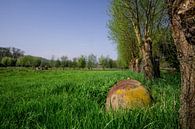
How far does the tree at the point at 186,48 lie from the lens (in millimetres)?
3775

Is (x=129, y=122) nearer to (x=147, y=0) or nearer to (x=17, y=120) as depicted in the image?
(x=17, y=120)

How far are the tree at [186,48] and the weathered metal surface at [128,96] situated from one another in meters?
2.82

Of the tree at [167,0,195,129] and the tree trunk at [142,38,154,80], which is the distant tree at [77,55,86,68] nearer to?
the tree trunk at [142,38,154,80]

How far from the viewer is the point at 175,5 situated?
398 centimetres

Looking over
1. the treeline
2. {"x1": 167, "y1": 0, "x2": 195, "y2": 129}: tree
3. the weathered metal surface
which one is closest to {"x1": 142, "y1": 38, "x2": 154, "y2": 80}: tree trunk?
the weathered metal surface

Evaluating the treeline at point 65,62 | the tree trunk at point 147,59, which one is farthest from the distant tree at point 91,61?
the tree trunk at point 147,59

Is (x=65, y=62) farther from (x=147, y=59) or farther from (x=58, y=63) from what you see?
(x=147, y=59)

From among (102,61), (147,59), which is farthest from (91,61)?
(147,59)

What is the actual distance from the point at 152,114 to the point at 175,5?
2049 mm

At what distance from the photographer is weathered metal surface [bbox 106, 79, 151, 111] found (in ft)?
22.8

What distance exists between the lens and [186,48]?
400 cm

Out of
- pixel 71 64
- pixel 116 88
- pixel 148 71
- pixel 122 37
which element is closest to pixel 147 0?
pixel 148 71

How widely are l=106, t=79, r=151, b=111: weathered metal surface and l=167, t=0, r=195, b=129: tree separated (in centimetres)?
282

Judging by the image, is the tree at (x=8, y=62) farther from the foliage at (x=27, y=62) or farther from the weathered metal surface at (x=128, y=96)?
the weathered metal surface at (x=128, y=96)
